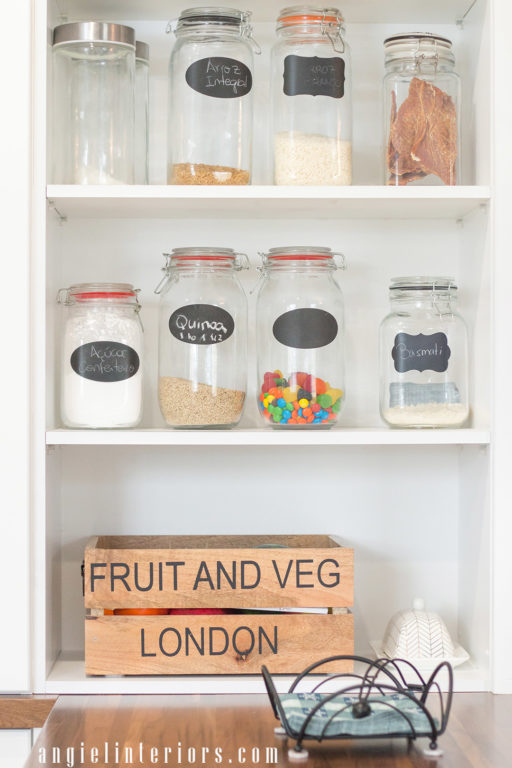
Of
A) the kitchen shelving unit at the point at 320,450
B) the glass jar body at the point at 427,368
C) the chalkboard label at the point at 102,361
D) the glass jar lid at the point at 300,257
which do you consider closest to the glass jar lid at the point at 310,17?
the kitchen shelving unit at the point at 320,450

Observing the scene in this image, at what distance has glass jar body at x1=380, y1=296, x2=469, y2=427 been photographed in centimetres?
143

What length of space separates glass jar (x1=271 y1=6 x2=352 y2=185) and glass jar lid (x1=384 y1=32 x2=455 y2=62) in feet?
0.29

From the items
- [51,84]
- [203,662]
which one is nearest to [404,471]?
[203,662]

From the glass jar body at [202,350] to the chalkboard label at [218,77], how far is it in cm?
27

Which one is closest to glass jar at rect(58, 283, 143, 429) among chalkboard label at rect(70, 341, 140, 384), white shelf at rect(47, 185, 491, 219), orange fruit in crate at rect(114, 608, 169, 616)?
chalkboard label at rect(70, 341, 140, 384)

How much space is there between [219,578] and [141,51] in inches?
34.0

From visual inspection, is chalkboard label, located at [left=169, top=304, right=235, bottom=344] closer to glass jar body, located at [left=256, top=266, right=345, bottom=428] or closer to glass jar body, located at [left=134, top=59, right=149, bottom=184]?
glass jar body, located at [left=256, top=266, right=345, bottom=428]

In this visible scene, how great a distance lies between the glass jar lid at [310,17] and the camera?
141 centimetres

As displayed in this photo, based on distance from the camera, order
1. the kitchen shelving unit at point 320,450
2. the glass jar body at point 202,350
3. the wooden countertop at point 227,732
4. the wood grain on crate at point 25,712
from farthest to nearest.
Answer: the kitchen shelving unit at point 320,450 → the glass jar body at point 202,350 → the wood grain on crate at point 25,712 → the wooden countertop at point 227,732

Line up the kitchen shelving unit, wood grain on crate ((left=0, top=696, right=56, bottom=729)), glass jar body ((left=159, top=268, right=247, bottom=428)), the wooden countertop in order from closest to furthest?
the wooden countertop
wood grain on crate ((left=0, top=696, right=56, bottom=729))
glass jar body ((left=159, top=268, right=247, bottom=428))
the kitchen shelving unit

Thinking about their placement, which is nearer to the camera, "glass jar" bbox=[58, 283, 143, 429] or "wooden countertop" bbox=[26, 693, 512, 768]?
"wooden countertop" bbox=[26, 693, 512, 768]

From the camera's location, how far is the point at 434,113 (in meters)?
1.41

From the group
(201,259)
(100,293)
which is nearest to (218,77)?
(201,259)

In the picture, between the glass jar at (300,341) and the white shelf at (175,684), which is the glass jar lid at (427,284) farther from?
the white shelf at (175,684)
